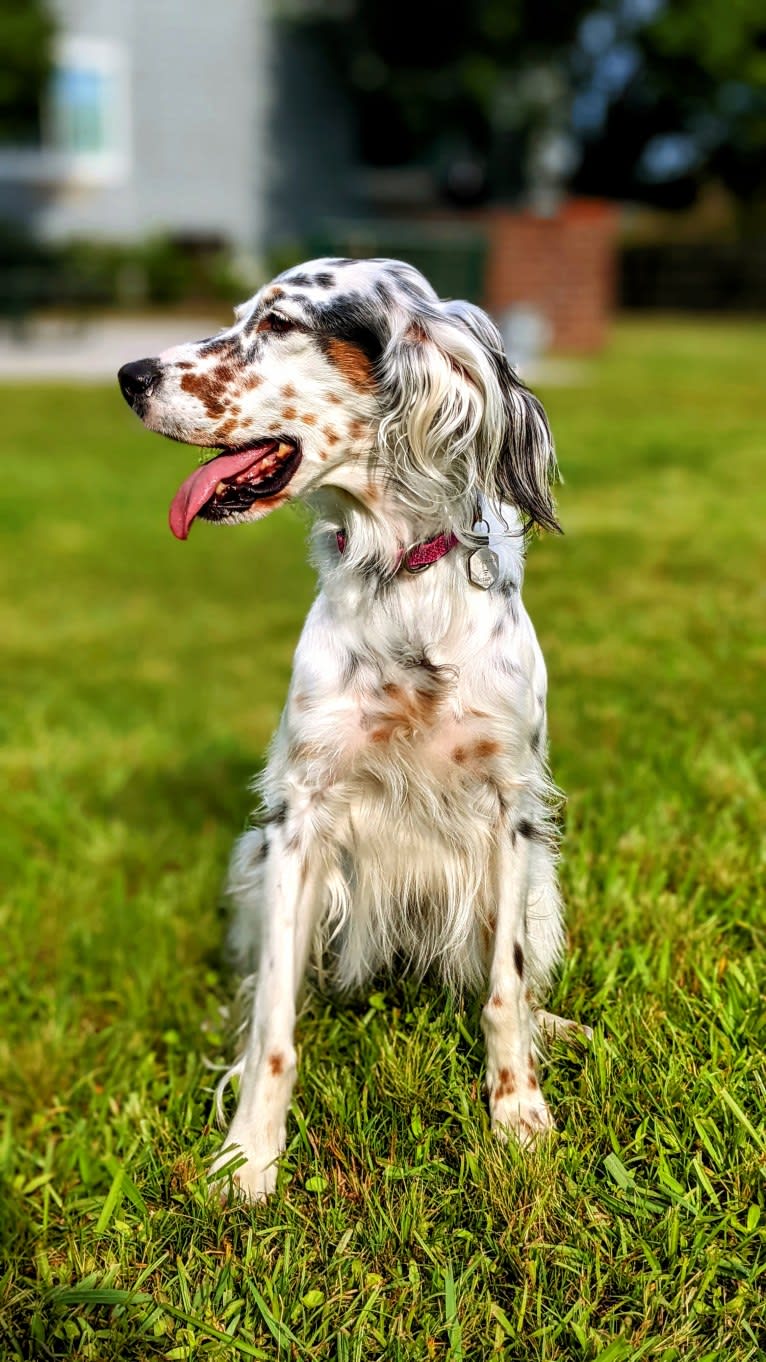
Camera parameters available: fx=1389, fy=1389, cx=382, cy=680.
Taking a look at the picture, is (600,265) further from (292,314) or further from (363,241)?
(292,314)

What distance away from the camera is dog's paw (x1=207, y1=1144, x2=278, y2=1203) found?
2605 millimetres

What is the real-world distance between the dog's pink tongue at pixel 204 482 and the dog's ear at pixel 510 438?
44 cm

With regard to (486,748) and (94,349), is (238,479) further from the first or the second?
(94,349)

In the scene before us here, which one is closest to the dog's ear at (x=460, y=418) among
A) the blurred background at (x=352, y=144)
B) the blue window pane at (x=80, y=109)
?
the blurred background at (x=352, y=144)

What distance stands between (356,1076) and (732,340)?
2405 centimetres

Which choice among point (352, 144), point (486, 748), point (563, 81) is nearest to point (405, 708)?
point (486, 748)

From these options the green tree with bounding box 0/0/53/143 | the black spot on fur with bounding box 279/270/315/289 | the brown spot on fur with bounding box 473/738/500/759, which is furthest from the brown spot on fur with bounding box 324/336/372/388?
the green tree with bounding box 0/0/53/143

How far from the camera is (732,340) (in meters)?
25.0

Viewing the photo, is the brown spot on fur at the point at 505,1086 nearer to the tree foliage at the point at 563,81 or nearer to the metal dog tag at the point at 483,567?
the metal dog tag at the point at 483,567

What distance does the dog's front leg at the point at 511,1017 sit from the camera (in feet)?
8.70

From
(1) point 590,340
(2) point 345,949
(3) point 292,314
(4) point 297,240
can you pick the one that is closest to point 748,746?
(2) point 345,949

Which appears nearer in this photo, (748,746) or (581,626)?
(748,746)

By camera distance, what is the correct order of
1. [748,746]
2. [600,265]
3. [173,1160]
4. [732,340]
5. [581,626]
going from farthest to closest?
[732,340]
[600,265]
[581,626]
[748,746]
[173,1160]

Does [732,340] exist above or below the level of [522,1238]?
below
